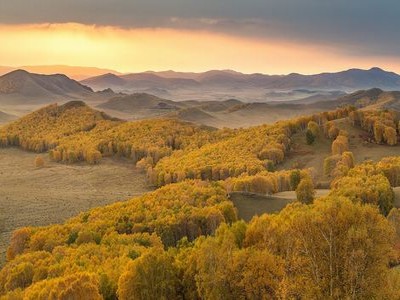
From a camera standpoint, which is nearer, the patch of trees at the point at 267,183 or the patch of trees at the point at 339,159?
the patch of trees at the point at 267,183

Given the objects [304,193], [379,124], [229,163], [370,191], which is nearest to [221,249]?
[370,191]

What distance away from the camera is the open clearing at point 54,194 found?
12375 centimetres

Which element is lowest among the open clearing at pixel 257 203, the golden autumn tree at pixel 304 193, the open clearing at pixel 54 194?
the open clearing at pixel 54 194

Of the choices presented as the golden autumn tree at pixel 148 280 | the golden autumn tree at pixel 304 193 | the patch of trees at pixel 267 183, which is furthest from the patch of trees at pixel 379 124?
the golden autumn tree at pixel 148 280

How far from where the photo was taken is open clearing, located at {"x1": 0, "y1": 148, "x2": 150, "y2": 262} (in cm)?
12375

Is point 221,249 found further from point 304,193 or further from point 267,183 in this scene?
point 267,183

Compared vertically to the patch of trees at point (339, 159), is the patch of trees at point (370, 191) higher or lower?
higher

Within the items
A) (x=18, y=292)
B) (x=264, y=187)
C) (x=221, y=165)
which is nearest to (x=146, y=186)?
(x=221, y=165)

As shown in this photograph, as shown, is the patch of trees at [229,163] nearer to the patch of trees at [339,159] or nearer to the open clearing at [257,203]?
the patch of trees at [339,159]

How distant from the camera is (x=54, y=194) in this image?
154750 mm

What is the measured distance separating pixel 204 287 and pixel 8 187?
5456 inches

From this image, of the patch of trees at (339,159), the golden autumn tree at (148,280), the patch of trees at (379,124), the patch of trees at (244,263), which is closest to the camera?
the patch of trees at (244,263)

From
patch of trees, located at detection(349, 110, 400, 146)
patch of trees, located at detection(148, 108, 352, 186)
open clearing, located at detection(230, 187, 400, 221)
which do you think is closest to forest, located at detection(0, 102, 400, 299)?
open clearing, located at detection(230, 187, 400, 221)

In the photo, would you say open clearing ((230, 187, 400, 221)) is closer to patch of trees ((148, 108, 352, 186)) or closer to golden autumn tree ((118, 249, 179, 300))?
patch of trees ((148, 108, 352, 186))
